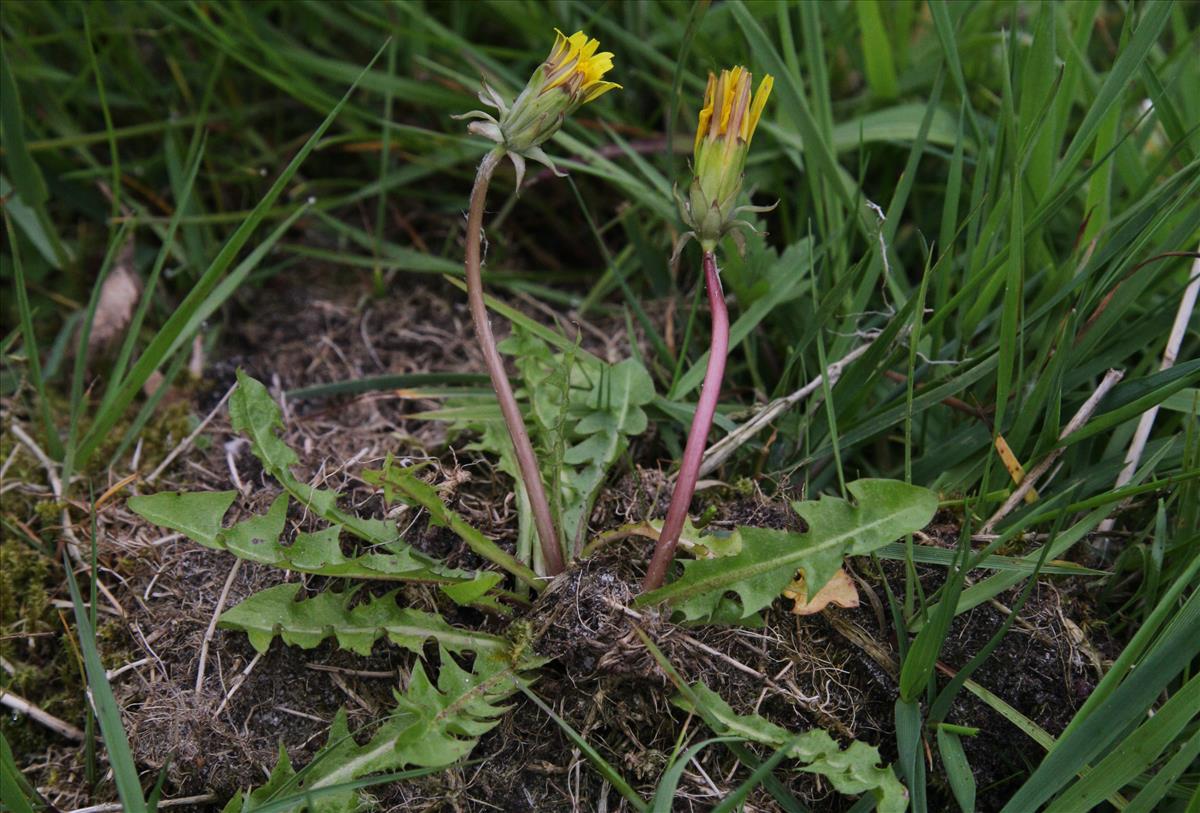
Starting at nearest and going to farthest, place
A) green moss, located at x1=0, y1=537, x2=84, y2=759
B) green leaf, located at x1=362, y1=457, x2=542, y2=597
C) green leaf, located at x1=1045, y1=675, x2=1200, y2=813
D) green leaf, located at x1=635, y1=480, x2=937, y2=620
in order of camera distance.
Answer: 1. green leaf, located at x1=1045, y1=675, x2=1200, y2=813
2. green leaf, located at x1=635, y1=480, x2=937, y2=620
3. green leaf, located at x1=362, y1=457, x2=542, y2=597
4. green moss, located at x1=0, y1=537, x2=84, y2=759

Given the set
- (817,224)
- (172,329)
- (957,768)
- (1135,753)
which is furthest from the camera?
(817,224)

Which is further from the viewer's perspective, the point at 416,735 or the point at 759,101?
the point at 759,101

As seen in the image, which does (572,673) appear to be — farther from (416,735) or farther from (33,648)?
(33,648)

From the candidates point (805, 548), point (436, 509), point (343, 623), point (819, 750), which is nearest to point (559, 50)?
point (436, 509)

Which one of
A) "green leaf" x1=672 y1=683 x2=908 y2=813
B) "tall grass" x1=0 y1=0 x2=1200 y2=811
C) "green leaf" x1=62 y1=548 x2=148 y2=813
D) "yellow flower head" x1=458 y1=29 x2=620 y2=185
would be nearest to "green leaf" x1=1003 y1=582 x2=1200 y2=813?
"tall grass" x1=0 y1=0 x2=1200 y2=811

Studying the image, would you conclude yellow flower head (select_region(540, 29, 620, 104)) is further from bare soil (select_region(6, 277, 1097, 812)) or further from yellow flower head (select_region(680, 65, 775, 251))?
bare soil (select_region(6, 277, 1097, 812))

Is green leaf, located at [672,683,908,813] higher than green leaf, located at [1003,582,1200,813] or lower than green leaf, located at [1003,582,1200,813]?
lower

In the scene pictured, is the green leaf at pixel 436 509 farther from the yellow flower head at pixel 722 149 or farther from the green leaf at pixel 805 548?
the yellow flower head at pixel 722 149

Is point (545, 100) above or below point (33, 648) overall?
above
